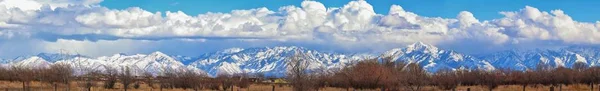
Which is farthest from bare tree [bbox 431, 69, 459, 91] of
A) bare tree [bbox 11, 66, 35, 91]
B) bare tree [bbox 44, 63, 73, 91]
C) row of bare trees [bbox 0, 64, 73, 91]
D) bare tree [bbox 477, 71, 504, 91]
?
bare tree [bbox 11, 66, 35, 91]

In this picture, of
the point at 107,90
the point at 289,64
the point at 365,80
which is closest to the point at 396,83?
the point at 365,80

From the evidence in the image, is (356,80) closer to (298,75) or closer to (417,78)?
(417,78)

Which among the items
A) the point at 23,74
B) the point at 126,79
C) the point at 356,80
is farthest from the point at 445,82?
the point at 23,74

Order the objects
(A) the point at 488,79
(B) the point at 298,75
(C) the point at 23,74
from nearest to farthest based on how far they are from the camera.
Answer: (B) the point at 298,75, (C) the point at 23,74, (A) the point at 488,79

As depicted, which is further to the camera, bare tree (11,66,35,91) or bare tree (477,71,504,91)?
bare tree (477,71,504,91)

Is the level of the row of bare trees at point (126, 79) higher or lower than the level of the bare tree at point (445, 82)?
higher

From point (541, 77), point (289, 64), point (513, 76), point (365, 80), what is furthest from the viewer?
point (513, 76)

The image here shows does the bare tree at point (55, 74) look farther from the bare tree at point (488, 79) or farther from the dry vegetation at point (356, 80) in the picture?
the bare tree at point (488, 79)

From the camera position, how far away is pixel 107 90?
296 feet

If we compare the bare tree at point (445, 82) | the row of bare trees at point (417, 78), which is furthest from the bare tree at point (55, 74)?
the bare tree at point (445, 82)

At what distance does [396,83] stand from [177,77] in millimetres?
31073

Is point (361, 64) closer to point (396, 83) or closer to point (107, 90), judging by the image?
point (396, 83)

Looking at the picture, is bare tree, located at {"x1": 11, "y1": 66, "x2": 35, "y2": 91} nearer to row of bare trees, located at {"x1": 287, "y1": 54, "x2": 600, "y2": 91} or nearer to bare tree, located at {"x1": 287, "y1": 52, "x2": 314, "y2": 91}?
row of bare trees, located at {"x1": 287, "y1": 54, "x2": 600, "y2": 91}

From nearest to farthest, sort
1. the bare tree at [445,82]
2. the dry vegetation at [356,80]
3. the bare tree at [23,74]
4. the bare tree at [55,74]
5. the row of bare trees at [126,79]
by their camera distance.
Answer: the bare tree at [55,74] < the dry vegetation at [356,80] < the row of bare trees at [126,79] < the bare tree at [445,82] < the bare tree at [23,74]
